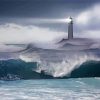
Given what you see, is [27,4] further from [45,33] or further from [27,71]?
[27,71]

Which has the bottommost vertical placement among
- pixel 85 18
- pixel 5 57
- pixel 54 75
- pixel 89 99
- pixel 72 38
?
pixel 89 99

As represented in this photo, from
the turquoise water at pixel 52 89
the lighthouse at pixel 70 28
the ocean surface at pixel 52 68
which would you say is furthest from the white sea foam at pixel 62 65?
the lighthouse at pixel 70 28

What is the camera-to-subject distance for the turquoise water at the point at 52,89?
11.7 ft

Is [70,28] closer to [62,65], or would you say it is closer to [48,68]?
[62,65]

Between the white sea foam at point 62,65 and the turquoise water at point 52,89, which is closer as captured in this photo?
the turquoise water at point 52,89

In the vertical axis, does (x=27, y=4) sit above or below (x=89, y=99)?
above

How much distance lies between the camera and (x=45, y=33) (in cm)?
376

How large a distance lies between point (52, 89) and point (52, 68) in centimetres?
28

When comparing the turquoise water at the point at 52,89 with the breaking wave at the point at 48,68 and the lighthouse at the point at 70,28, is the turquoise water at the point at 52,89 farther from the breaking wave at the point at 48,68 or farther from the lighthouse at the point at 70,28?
the lighthouse at the point at 70,28

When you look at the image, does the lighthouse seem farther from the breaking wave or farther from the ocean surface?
the breaking wave

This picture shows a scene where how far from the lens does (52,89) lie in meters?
3.65

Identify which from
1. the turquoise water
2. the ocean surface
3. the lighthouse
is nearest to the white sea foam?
the ocean surface

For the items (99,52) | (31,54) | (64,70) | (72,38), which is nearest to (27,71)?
(31,54)

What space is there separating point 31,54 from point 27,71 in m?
0.23
